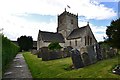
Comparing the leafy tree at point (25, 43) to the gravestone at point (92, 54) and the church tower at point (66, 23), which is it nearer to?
the church tower at point (66, 23)

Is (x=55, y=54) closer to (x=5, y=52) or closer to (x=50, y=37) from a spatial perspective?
(x=5, y=52)

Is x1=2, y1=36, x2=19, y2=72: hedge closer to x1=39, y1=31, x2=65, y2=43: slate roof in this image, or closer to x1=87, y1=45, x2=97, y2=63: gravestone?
x1=87, y1=45, x2=97, y2=63: gravestone

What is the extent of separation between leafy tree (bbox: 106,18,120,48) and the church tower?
153 feet

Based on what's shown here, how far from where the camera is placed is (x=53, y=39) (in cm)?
6806

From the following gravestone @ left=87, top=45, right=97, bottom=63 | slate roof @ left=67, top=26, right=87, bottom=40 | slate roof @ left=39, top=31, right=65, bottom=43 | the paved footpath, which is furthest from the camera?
slate roof @ left=39, top=31, right=65, bottom=43

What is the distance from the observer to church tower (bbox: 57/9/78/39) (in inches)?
2690

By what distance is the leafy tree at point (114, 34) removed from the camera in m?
20.1

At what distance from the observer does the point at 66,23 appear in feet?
223

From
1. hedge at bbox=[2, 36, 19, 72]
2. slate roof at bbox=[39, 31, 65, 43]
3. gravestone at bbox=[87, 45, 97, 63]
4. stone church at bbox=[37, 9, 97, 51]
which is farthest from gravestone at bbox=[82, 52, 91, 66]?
slate roof at bbox=[39, 31, 65, 43]

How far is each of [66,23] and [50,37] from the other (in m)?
7.89

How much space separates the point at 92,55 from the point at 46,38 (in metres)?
52.0

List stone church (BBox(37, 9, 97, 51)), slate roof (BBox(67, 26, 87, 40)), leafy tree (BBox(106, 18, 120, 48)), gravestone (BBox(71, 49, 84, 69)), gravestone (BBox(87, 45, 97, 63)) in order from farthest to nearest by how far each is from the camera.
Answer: slate roof (BBox(67, 26, 87, 40)) < stone church (BBox(37, 9, 97, 51)) < leafy tree (BBox(106, 18, 120, 48)) < gravestone (BBox(87, 45, 97, 63)) < gravestone (BBox(71, 49, 84, 69))

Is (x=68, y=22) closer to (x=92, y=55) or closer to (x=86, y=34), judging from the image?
(x=86, y=34)

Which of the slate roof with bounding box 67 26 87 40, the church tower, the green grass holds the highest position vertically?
the church tower
